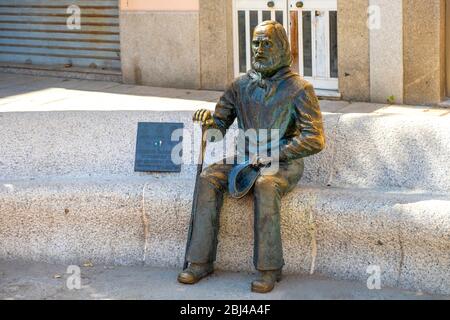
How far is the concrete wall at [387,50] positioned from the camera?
10.6 m

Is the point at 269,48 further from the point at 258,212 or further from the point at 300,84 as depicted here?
the point at 258,212

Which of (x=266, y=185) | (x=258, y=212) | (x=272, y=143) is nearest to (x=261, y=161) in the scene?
(x=272, y=143)

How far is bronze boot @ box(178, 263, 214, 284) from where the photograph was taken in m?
6.58

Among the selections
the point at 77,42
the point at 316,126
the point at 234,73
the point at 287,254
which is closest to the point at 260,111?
the point at 316,126

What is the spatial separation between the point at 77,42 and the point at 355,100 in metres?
3.90

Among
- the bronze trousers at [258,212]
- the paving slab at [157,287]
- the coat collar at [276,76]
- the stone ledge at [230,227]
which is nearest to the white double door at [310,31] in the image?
the stone ledge at [230,227]

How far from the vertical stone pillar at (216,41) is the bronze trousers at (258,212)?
515 cm

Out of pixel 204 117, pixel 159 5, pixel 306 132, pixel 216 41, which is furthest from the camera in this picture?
pixel 159 5

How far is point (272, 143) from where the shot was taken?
22.2ft

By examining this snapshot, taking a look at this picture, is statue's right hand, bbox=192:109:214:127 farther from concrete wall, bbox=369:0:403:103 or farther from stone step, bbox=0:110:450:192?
concrete wall, bbox=369:0:403:103

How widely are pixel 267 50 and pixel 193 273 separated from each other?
1.45m
